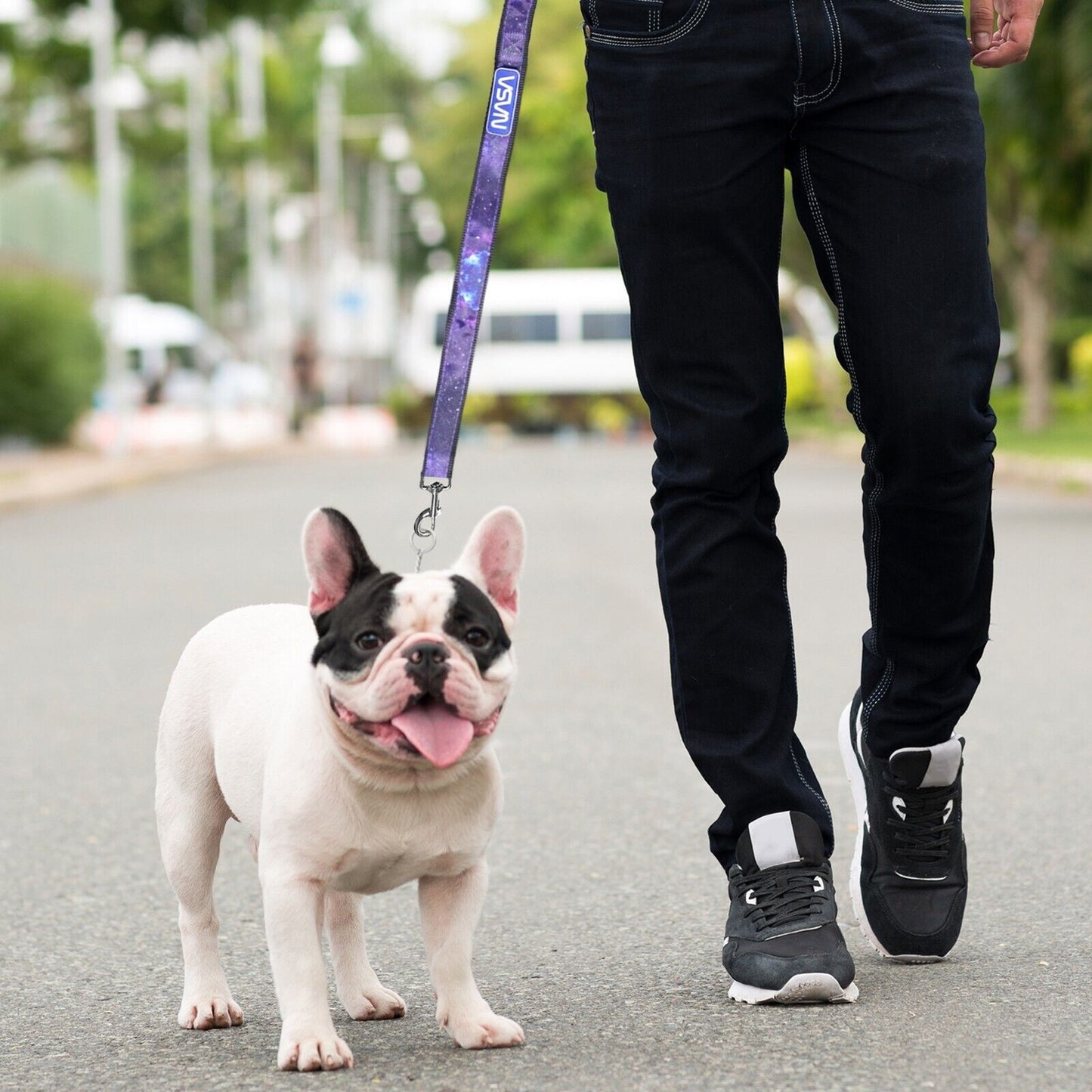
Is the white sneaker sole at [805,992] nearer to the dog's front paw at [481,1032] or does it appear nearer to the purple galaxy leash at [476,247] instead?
the dog's front paw at [481,1032]

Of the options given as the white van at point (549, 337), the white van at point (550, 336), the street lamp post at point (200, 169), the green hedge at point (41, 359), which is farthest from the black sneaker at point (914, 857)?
the white van at point (549, 337)

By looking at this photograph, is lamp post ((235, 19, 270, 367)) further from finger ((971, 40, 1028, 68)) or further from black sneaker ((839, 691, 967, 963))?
black sneaker ((839, 691, 967, 963))

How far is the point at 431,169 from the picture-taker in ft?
225

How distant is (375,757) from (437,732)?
4.5 inches

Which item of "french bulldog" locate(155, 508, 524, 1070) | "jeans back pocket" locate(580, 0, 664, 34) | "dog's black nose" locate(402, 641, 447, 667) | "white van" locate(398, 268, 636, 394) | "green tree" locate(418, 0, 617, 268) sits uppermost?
"jeans back pocket" locate(580, 0, 664, 34)

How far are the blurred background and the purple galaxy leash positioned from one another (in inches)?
508

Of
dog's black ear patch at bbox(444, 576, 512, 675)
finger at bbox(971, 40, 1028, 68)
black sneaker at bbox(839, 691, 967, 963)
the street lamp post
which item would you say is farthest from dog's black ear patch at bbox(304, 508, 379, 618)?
the street lamp post

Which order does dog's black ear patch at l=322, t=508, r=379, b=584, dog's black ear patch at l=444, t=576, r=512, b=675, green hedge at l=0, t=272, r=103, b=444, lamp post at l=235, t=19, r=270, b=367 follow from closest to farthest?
1. dog's black ear patch at l=444, t=576, r=512, b=675
2. dog's black ear patch at l=322, t=508, r=379, b=584
3. green hedge at l=0, t=272, r=103, b=444
4. lamp post at l=235, t=19, r=270, b=367

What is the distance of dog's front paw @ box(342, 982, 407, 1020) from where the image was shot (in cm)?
305

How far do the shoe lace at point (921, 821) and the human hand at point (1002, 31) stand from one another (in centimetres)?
112

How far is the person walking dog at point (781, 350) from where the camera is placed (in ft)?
10.0

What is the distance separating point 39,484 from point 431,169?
50.5 m

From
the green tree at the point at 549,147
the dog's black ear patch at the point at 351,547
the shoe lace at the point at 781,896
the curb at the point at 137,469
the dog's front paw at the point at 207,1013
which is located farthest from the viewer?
the green tree at the point at 549,147

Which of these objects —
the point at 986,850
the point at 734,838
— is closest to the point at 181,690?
the point at 734,838
